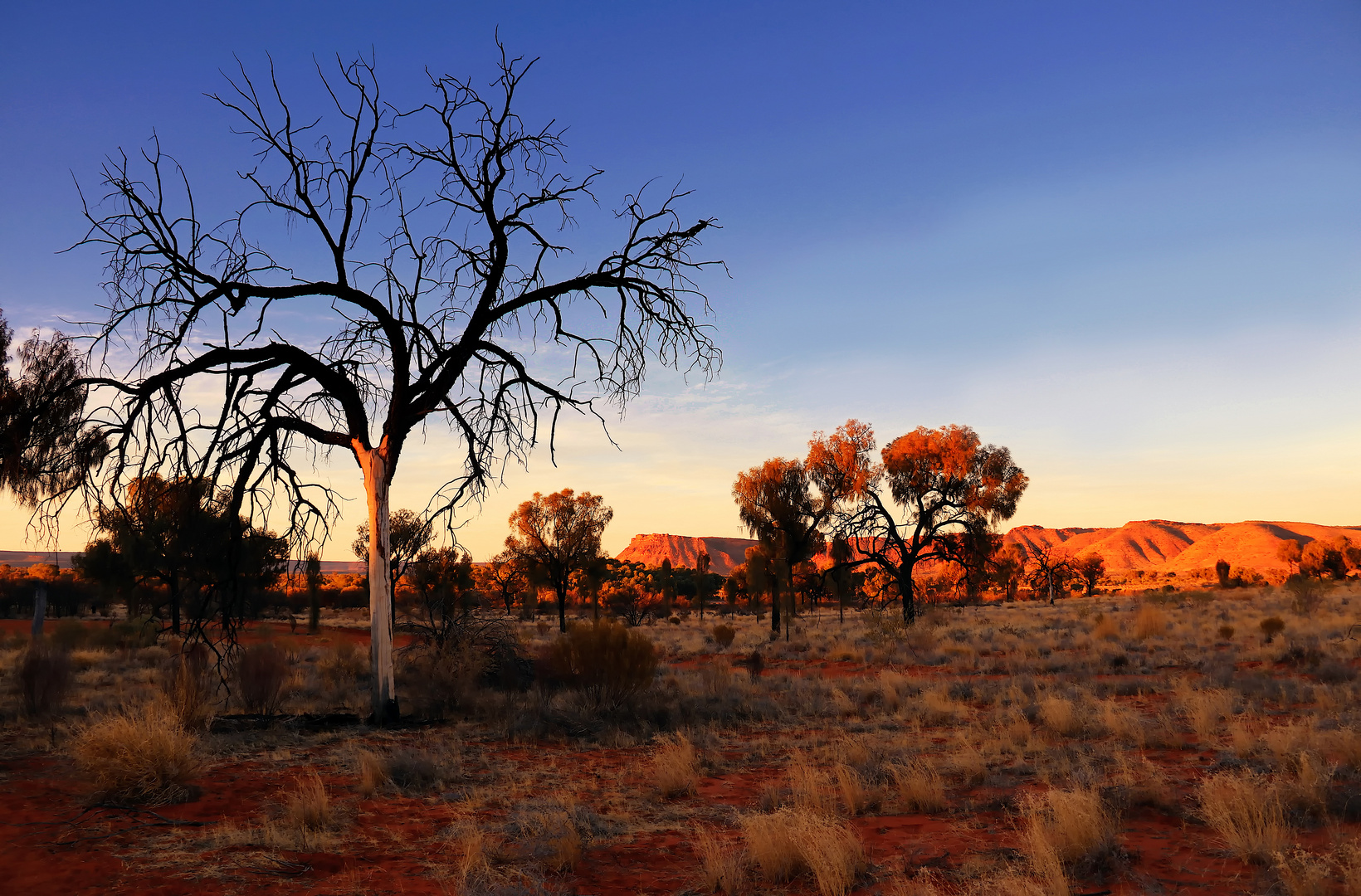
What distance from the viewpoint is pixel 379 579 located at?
11.1 meters

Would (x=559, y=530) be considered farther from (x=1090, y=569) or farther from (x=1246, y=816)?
(x=1090, y=569)

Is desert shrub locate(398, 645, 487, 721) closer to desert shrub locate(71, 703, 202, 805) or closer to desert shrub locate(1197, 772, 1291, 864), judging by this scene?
desert shrub locate(71, 703, 202, 805)

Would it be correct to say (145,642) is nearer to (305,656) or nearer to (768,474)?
(305,656)

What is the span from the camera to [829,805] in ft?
24.0

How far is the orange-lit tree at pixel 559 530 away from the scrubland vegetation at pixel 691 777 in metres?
26.2

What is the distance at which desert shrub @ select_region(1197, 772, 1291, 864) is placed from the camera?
18.1ft

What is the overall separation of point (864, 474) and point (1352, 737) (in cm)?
2630

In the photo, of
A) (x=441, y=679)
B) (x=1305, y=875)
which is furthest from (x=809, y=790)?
(x=441, y=679)

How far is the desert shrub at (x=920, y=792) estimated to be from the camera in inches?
293

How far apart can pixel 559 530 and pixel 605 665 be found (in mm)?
32100

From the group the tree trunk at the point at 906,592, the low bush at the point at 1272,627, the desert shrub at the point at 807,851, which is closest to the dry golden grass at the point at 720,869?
the desert shrub at the point at 807,851

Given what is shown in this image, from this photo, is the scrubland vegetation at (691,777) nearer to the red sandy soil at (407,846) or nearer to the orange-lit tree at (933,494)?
the red sandy soil at (407,846)

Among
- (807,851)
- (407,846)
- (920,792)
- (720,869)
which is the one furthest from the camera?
(920,792)

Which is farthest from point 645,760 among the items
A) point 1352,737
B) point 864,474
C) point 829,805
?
point 864,474
